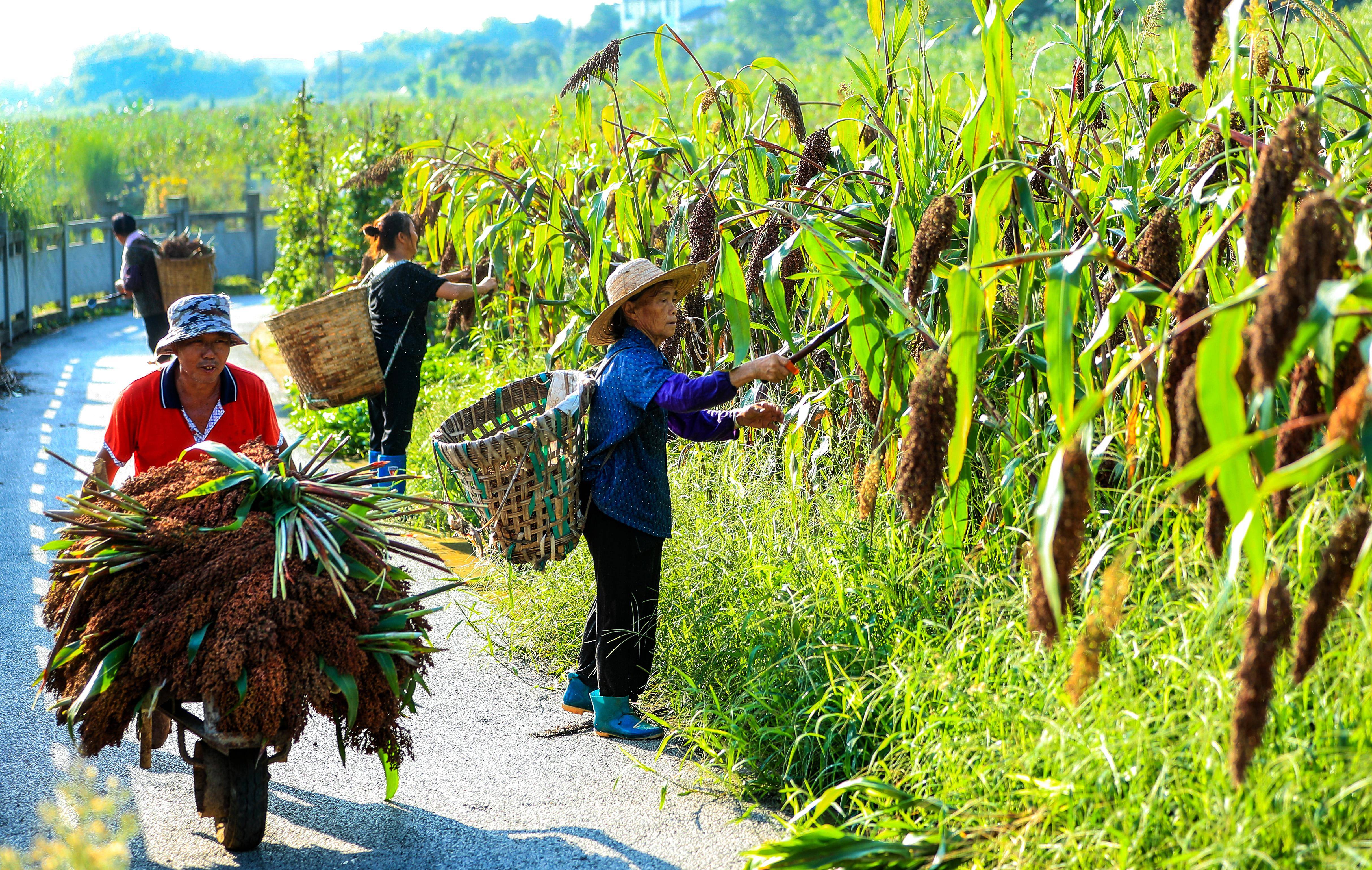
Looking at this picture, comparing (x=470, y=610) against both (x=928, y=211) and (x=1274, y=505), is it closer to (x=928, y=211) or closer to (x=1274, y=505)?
(x=928, y=211)

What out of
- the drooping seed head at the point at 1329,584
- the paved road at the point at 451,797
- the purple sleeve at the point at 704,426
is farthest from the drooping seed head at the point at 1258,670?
the purple sleeve at the point at 704,426

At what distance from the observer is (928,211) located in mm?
2809

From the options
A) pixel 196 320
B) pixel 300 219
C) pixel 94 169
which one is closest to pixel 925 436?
Answer: pixel 196 320

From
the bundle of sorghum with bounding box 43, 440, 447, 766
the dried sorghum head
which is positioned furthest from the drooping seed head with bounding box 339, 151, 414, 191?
the dried sorghum head

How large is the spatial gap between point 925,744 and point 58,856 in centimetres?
209

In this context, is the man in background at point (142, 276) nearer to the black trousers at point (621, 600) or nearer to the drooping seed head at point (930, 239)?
the black trousers at point (621, 600)

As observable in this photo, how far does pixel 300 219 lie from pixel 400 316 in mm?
5755

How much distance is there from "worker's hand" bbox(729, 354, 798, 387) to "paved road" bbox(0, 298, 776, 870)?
49.3 inches

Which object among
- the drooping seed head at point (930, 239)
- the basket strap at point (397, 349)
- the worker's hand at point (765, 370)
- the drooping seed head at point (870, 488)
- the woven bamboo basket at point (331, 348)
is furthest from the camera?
the basket strap at point (397, 349)

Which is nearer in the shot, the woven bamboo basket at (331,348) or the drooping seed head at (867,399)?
the drooping seed head at (867,399)

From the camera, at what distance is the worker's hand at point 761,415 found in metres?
3.78

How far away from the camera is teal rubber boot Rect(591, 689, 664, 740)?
4047 millimetres

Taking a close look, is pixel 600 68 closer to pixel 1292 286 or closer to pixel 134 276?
pixel 1292 286

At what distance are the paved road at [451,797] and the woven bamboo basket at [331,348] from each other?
85.5 inches
